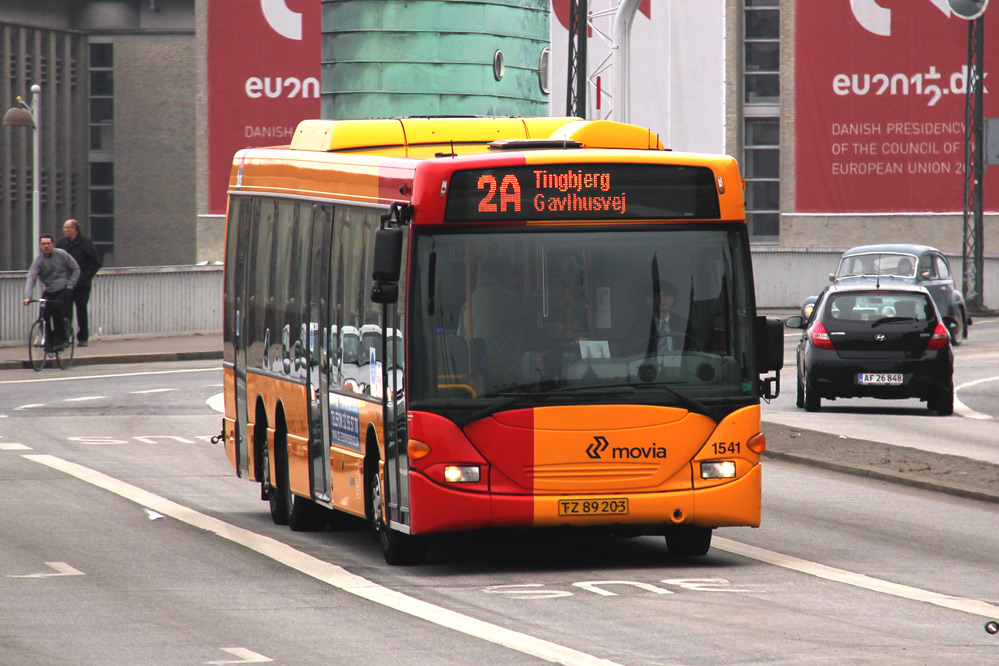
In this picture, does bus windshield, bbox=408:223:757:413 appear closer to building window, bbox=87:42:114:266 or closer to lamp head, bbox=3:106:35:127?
lamp head, bbox=3:106:35:127

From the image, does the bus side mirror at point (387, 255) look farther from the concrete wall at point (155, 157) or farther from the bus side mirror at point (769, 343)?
the concrete wall at point (155, 157)

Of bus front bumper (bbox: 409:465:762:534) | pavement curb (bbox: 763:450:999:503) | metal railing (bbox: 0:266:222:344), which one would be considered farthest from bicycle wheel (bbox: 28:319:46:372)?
bus front bumper (bbox: 409:465:762:534)

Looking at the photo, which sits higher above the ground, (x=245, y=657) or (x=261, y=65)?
(x=261, y=65)

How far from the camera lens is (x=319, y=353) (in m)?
12.6

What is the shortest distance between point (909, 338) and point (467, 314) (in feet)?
42.3

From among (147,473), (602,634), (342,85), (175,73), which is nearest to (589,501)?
(602,634)

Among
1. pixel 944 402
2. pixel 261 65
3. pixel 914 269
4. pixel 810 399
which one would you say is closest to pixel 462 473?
pixel 810 399

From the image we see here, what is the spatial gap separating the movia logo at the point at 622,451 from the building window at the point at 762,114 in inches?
2016

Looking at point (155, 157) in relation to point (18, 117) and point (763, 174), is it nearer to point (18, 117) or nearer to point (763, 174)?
point (763, 174)

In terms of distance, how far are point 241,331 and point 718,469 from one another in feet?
16.4

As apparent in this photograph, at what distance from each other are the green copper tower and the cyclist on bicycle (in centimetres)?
587

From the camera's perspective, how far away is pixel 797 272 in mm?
50594

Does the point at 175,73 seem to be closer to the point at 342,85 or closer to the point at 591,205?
the point at 342,85

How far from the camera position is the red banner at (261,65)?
59.8 metres
